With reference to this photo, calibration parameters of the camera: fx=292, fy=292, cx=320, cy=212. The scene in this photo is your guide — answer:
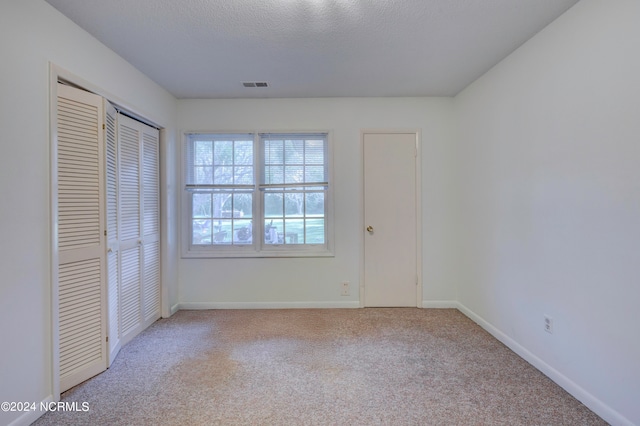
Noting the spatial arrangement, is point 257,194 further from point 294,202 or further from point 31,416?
point 31,416

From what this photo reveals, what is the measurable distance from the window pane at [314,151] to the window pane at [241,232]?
1.04 meters

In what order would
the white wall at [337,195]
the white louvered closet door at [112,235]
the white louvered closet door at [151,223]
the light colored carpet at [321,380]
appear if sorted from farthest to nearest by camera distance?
the white wall at [337,195] → the white louvered closet door at [151,223] → the white louvered closet door at [112,235] → the light colored carpet at [321,380]

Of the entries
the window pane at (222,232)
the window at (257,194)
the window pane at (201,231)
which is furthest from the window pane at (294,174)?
the window pane at (201,231)

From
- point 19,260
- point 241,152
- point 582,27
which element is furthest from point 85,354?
point 582,27

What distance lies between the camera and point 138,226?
276cm

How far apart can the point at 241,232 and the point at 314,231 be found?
2.81 feet

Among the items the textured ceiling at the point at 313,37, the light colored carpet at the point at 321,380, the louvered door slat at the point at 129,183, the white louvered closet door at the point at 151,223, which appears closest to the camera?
the light colored carpet at the point at 321,380

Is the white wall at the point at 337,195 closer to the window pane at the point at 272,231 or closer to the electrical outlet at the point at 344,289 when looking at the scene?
the electrical outlet at the point at 344,289

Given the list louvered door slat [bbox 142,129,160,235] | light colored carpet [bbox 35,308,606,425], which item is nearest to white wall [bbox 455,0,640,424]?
light colored carpet [bbox 35,308,606,425]

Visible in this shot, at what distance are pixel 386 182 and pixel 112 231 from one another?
270 centimetres

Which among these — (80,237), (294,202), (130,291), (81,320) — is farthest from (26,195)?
(294,202)

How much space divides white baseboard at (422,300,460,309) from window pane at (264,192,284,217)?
6.51 feet

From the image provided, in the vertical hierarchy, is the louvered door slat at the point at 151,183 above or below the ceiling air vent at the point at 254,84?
below

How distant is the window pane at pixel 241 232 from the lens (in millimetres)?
3434
